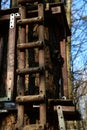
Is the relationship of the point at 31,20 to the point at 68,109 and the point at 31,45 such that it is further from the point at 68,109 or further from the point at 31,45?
the point at 68,109

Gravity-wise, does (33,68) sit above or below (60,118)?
above

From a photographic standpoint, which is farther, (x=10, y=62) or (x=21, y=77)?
(x=10, y=62)

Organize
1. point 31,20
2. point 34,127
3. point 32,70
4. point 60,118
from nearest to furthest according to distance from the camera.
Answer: point 34,127 → point 32,70 → point 60,118 → point 31,20

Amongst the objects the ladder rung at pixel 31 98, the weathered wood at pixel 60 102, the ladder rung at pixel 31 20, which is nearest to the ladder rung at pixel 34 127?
the ladder rung at pixel 31 98

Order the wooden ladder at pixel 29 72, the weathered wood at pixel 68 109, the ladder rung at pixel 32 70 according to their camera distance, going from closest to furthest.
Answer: the wooden ladder at pixel 29 72 < the ladder rung at pixel 32 70 < the weathered wood at pixel 68 109

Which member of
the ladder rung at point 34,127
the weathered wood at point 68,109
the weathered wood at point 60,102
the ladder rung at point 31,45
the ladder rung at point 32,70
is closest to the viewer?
the ladder rung at point 34,127

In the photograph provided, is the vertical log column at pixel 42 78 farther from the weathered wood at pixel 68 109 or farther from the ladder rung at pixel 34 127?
the weathered wood at pixel 68 109

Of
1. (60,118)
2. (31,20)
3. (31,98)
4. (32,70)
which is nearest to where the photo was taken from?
(31,98)

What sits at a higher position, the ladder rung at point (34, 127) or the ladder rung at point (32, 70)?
the ladder rung at point (32, 70)

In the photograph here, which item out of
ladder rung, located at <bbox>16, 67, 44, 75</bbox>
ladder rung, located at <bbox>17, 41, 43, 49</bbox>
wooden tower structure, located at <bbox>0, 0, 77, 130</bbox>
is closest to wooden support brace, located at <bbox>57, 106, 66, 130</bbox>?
wooden tower structure, located at <bbox>0, 0, 77, 130</bbox>

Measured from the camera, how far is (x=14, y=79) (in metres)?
4.97

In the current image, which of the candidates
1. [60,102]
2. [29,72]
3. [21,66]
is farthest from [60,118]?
[21,66]

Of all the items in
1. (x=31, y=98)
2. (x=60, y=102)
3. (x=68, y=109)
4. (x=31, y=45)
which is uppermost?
(x=31, y=45)

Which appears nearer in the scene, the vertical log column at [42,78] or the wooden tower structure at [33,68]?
the vertical log column at [42,78]
